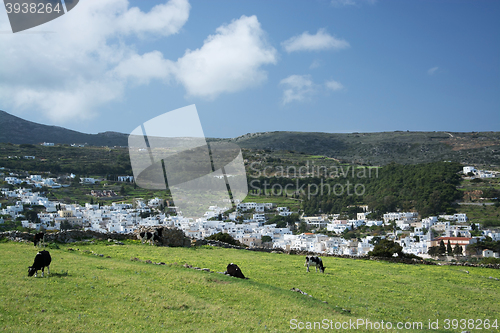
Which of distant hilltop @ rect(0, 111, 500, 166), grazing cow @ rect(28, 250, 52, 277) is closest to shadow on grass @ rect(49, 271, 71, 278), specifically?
grazing cow @ rect(28, 250, 52, 277)

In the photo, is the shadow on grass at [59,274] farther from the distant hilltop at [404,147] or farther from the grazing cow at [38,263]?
the distant hilltop at [404,147]

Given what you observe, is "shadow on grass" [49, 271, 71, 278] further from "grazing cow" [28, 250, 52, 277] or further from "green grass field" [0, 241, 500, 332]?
"grazing cow" [28, 250, 52, 277]

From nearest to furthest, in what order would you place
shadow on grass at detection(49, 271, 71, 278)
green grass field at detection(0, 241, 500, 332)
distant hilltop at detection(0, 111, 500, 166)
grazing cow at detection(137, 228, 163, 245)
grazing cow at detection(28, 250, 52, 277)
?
green grass field at detection(0, 241, 500, 332), grazing cow at detection(28, 250, 52, 277), shadow on grass at detection(49, 271, 71, 278), grazing cow at detection(137, 228, 163, 245), distant hilltop at detection(0, 111, 500, 166)

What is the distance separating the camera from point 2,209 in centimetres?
6550

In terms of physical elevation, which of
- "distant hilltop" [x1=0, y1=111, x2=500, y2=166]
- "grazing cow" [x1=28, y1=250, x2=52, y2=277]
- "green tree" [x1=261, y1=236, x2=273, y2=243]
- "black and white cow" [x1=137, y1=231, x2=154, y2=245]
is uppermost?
"distant hilltop" [x1=0, y1=111, x2=500, y2=166]

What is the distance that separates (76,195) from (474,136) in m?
171

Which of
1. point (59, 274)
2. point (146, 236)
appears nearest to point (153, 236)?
point (146, 236)

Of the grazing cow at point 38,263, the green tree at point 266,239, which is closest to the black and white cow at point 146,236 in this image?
the grazing cow at point 38,263

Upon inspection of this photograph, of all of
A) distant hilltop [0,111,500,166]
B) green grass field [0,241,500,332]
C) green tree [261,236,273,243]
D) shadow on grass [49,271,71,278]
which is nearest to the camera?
green grass field [0,241,500,332]

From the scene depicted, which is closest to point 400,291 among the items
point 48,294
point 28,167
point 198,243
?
point 48,294

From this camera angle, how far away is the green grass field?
28.3ft

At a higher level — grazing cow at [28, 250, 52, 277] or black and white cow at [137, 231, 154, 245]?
grazing cow at [28, 250, 52, 277]

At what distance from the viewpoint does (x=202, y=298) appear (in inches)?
425

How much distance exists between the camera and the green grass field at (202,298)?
862 cm
